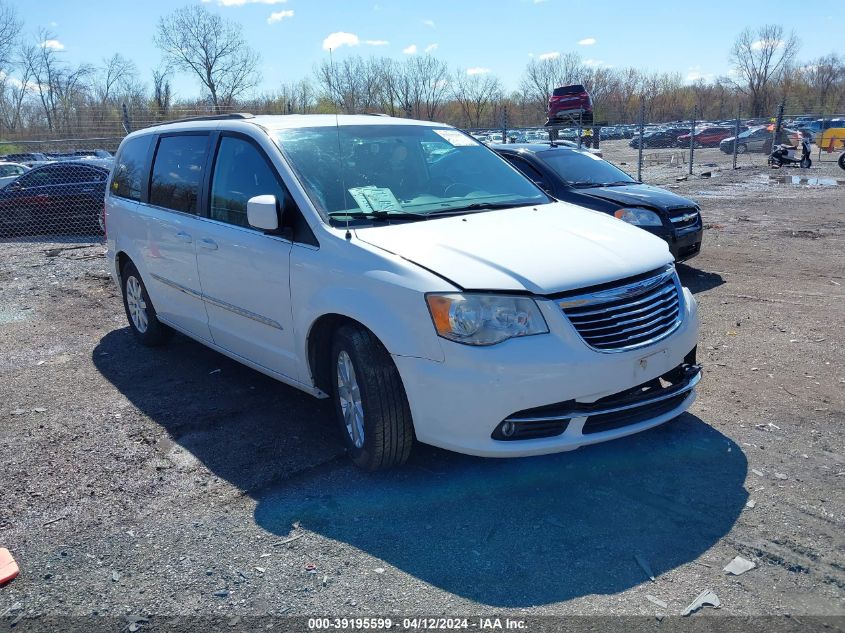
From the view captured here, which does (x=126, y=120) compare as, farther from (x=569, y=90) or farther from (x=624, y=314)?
(x=569, y=90)

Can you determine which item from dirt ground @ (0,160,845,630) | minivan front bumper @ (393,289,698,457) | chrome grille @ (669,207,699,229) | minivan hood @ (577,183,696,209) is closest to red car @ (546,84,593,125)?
minivan hood @ (577,183,696,209)

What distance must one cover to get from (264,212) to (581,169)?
20.4 feet

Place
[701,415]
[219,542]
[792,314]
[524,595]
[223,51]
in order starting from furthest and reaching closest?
1. [223,51]
2. [792,314]
3. [701,415]
4. [219,542]
5. [524,595]

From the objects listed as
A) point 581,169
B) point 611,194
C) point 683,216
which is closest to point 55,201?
point 581,169

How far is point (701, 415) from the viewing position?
451 cm

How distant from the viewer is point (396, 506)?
11.8 ft

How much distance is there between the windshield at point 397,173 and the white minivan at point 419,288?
1 centimetres

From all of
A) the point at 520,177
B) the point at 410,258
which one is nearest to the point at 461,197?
the point at 520,177

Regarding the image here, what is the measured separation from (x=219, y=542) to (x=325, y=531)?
0.50 meters

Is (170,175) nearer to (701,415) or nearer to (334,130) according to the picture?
(334,130)

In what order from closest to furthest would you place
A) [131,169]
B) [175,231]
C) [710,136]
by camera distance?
[175,231]
[131,169]
[710,136]

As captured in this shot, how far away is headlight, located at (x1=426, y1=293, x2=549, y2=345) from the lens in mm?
3336

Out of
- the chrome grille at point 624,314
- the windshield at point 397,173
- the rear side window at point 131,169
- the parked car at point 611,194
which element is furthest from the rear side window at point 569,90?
the chrome grille at point 624,314

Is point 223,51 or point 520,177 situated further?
point 223,51
